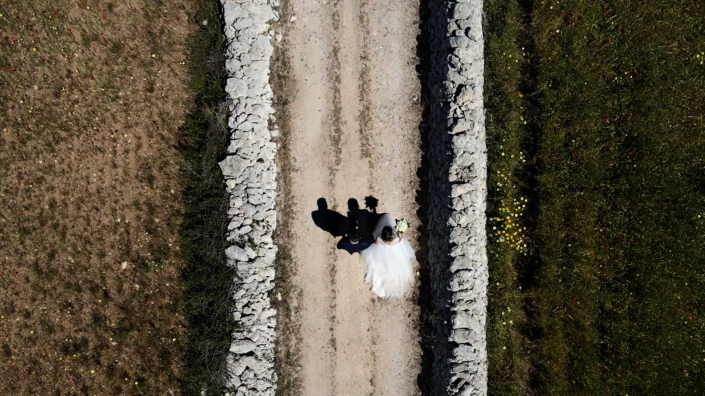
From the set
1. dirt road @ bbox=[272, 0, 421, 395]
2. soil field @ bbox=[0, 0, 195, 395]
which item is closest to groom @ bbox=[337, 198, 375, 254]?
dirt road @ bbox=[272, 0, 421, 395]

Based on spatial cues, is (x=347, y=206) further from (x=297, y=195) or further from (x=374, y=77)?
(x=374, y=77)

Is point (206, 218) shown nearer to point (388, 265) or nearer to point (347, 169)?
point (347, 169)

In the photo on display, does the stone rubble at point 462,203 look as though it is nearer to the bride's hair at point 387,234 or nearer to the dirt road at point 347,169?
the dirt road at point 347,169

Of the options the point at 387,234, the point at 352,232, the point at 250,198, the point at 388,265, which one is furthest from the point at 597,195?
the point at 250,198

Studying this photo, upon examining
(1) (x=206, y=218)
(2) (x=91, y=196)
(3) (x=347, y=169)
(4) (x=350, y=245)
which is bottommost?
(4) (x=350, y=245)

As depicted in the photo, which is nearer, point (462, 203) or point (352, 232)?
point (462, 203)

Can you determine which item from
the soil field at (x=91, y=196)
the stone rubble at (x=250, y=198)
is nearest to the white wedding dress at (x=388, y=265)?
the stone rubble at (x=250, y=198)
